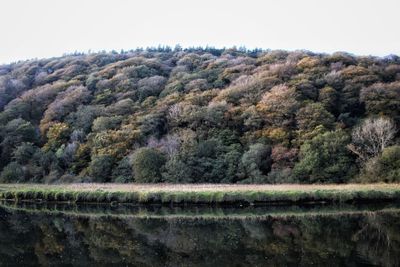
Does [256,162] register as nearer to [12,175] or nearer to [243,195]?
[243,195]

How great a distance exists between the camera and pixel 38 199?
52125 mm

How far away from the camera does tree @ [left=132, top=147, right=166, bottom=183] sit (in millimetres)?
59375

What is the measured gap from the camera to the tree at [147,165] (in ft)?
195

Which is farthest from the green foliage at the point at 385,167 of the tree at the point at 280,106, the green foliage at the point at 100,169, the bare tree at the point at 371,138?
the green foliage at the point at 100,169

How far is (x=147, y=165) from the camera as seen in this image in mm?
59500

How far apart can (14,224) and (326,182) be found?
33350 mm

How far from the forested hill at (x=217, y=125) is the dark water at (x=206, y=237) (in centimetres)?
1659

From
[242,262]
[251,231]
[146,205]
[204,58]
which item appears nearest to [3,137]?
[146,205]

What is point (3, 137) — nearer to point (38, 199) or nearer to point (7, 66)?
point (38, 199)

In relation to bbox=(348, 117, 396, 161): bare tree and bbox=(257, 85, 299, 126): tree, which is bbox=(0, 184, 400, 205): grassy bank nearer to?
bbox=(348, 117, 396, 161): bare tree

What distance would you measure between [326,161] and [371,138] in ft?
19.2

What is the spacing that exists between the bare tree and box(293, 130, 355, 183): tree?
118 centimetres

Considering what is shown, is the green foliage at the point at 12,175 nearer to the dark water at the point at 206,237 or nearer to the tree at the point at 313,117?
the dark water at the point at 206,237

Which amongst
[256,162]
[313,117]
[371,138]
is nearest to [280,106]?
[313,117]
